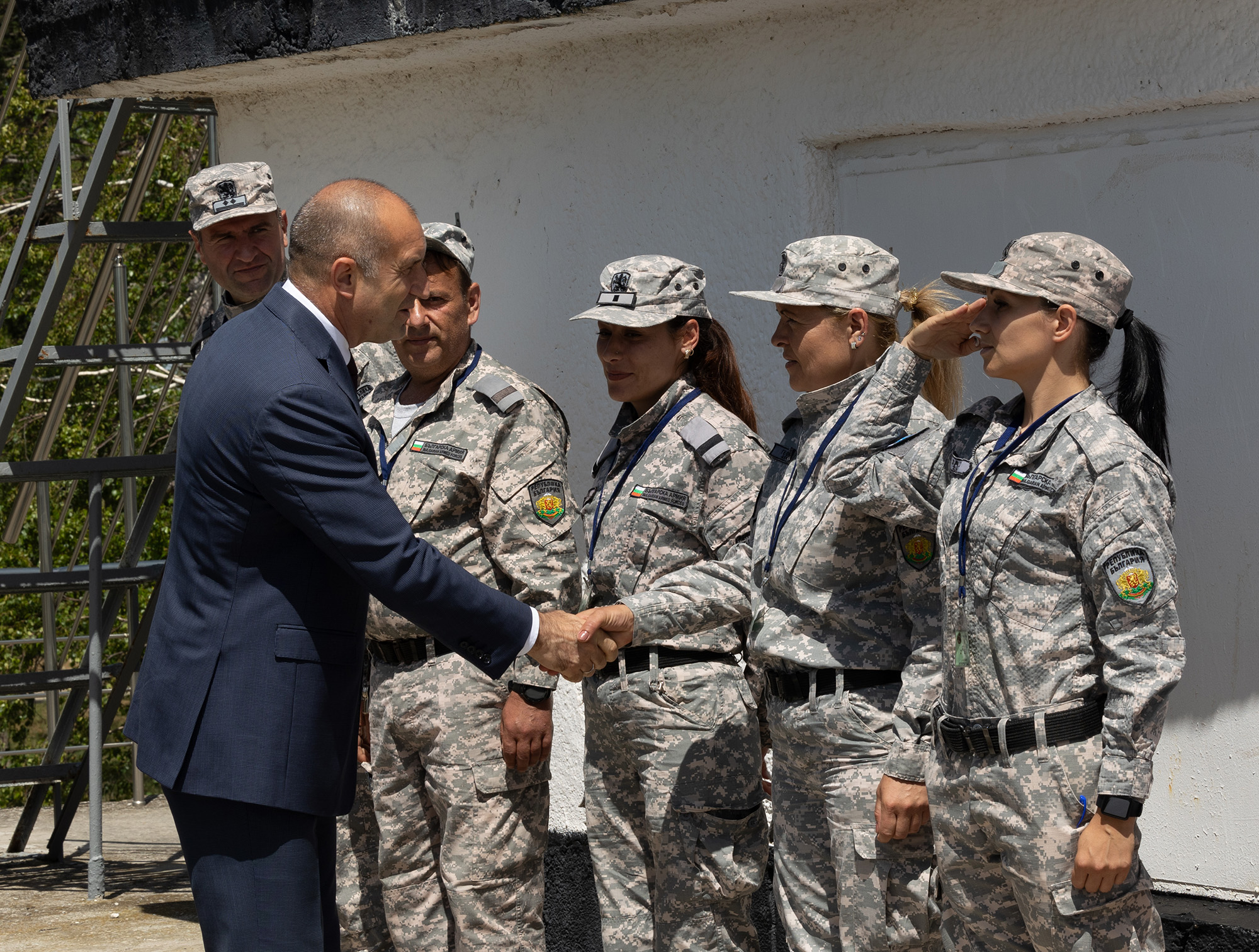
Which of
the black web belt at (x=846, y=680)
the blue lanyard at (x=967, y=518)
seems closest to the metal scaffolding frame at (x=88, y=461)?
the black web belt at (x=846, y=680)

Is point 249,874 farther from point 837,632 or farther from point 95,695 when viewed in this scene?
point 95,695

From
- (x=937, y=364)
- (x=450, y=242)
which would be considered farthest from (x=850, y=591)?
(x=450, y=242)

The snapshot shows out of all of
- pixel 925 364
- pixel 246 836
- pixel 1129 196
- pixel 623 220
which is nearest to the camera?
pixel 246 836

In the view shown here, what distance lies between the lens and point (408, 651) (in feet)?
12.5

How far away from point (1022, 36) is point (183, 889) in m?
4.25

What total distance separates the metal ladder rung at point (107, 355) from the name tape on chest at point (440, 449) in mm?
1680

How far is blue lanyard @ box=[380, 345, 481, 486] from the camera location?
12.8ft

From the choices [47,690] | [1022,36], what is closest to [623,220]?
[1022,36]

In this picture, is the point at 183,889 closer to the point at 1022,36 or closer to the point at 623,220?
the point at 623,220

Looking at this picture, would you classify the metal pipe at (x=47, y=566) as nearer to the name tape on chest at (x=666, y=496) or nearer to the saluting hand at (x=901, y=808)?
the name tape on chest at (x=666, y=496)

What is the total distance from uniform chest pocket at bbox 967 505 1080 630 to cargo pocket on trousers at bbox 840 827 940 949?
0.62 meters

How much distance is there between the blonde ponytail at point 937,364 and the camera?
135 inches

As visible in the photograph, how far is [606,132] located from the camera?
186 inches

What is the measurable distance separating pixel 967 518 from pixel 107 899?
13.0 ft
